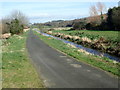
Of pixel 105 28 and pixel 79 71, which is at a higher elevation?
pixel 105 28

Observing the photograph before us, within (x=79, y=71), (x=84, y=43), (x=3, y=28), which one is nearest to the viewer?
(x=79, y=71)

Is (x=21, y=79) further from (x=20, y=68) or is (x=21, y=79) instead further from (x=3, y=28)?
(x=3, y=28)

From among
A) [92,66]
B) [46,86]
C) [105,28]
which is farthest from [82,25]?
[46,86]

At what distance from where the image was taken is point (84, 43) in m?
22.3

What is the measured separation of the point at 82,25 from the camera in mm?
59844

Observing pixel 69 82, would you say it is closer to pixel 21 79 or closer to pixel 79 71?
pixel 79 71

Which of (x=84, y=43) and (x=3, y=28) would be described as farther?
(x=3, y=28)

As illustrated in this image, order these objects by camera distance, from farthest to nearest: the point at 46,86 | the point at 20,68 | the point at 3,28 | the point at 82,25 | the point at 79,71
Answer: the point at 82,25 → the point at 3,28 → the point at 20,68 → the point at 79,71 → the point at 46,86

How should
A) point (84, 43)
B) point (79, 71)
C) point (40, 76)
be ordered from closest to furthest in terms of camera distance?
point (40, 76), point (79, 71), point (84, 43)

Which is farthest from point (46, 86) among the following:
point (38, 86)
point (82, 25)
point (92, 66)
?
point (82, 25)

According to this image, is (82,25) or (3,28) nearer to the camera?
(3,28)

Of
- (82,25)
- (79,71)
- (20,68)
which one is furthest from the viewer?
(82,25)

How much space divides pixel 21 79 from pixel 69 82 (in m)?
2.90

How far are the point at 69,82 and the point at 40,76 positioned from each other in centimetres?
209
